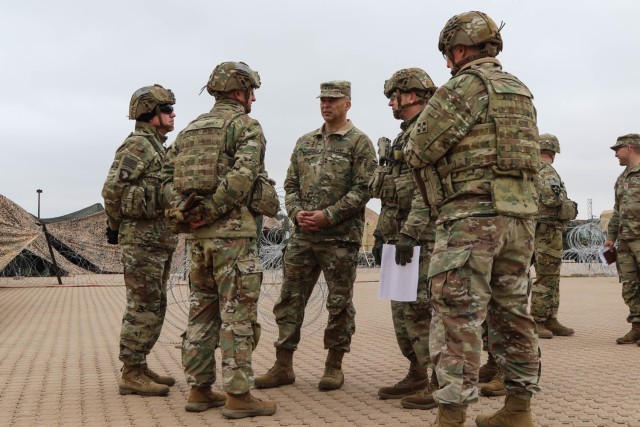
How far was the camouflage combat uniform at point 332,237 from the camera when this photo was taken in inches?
220

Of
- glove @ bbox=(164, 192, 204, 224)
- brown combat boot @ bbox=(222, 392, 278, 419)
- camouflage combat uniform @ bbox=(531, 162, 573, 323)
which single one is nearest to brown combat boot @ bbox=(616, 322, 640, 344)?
camouflage combat uniform @ bbox=(531, 162, 573, 323)

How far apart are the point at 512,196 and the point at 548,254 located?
5091mm

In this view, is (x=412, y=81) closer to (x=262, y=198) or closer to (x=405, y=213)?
(x=405, y=213)

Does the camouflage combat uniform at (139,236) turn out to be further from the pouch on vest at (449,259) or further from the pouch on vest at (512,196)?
the pouch on vest at (512,196)

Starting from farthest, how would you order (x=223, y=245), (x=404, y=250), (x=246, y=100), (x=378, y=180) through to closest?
(x=378, y=180) → (x=246, y=100) → (x=223, y=245) → (x=404, y=250)

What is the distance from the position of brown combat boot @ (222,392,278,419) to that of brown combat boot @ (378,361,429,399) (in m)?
0.92

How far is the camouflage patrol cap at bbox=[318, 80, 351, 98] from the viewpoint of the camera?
5785 mm

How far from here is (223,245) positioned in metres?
4.63

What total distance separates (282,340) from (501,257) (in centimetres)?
232

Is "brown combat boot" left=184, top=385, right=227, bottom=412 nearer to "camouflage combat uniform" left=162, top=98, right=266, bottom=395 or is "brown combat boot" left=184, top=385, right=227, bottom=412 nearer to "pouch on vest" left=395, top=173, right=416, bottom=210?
"camouflage combat uniform" left=162, top=98, right=266, bottom=395

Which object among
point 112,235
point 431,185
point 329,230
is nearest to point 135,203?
point 112,235

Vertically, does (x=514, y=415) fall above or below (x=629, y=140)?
below

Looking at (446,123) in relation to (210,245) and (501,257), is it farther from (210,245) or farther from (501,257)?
(210,245)

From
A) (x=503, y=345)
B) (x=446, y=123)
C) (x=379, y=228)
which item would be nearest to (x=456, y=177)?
(x=446, y=123)
